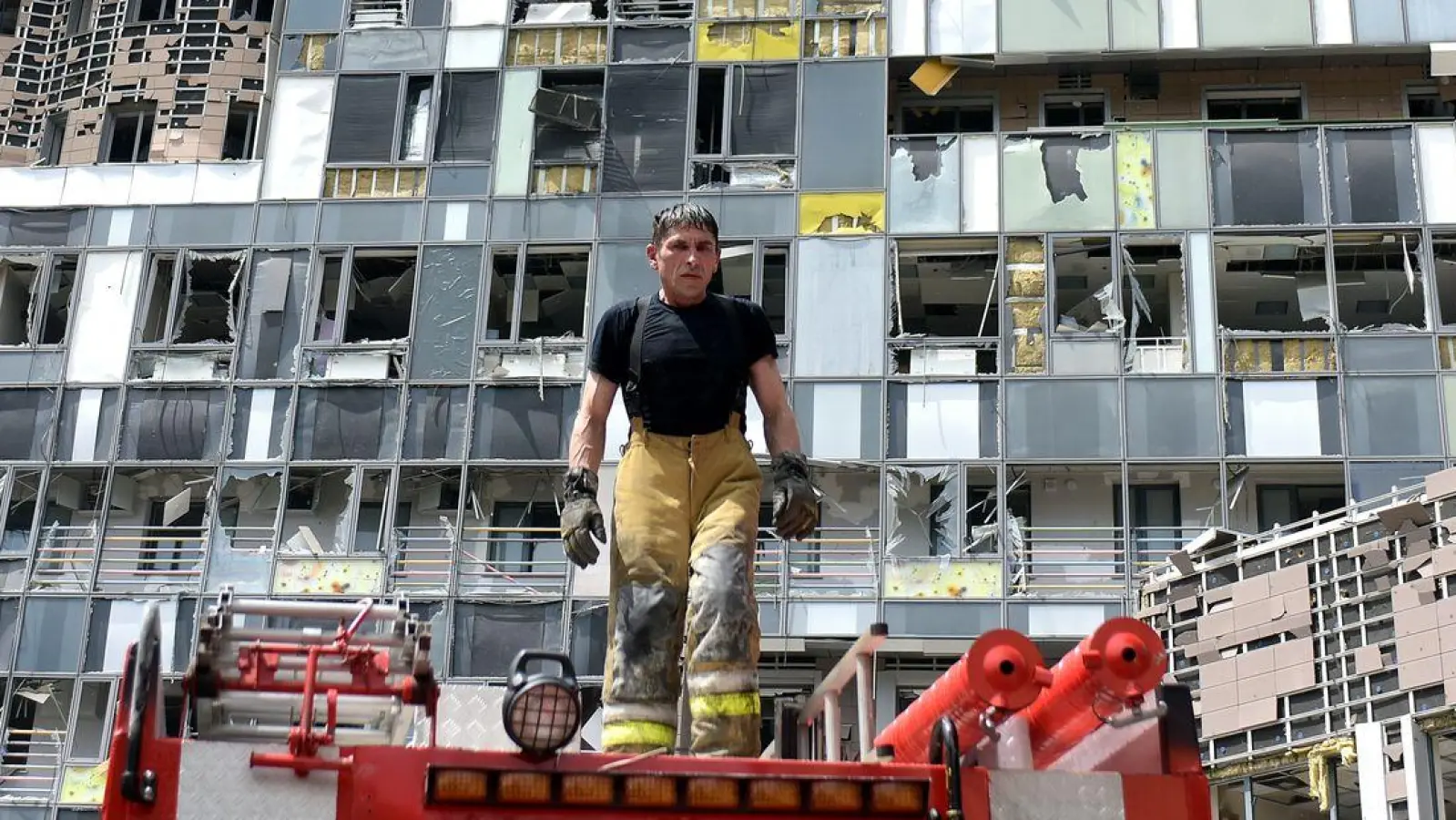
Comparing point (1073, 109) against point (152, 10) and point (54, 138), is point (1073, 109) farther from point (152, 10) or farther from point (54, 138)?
point (54, 138)

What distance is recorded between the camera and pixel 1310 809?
29344mm

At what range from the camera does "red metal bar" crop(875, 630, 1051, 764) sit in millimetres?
5777

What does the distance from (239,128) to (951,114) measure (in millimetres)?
13291

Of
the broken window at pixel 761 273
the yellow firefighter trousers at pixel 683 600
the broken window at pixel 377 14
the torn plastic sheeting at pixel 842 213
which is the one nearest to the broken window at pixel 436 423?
the broken window at pixel 761 273

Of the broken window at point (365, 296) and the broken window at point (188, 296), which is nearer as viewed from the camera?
the broken window at point (365, 296)

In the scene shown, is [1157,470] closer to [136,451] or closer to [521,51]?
[521,51]

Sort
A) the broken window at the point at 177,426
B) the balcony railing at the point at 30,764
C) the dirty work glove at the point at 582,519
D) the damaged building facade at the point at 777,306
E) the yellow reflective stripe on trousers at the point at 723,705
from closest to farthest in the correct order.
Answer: the yellow reflective stripe on trousers at the point at 723,705, the dirty work glove at the point at 582,519, the damaged building facade at the point at 777,306, the balcony railing at the point at 30,764, the broken window at the point at 177,426

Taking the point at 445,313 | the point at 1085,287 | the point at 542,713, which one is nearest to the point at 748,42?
the point at 445,313

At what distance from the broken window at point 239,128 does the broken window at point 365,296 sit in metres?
4.28

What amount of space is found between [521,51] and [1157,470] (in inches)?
512

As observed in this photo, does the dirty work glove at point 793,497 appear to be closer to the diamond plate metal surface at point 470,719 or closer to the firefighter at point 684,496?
the firefighter at point 684,496

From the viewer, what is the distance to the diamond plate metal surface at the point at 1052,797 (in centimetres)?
562

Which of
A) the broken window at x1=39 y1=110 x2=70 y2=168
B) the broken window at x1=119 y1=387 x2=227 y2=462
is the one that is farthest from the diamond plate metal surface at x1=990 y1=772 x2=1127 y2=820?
the broken window at x1=39 y1=110 x2=70 y2=168

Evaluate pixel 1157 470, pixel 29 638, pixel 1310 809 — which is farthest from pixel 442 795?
pixel 29 638
